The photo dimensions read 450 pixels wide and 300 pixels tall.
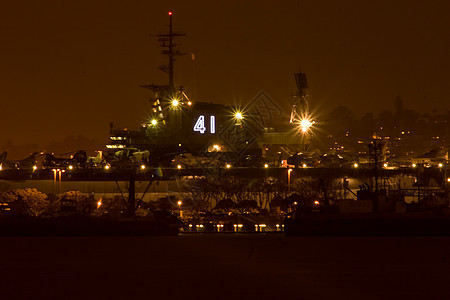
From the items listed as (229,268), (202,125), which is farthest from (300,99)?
(229,268)

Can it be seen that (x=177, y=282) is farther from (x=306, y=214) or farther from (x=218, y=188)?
(x=218, y=188)

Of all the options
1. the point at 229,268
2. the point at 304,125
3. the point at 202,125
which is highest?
the point at 304,125

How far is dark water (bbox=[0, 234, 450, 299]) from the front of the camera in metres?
14.7

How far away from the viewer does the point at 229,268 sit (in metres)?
18.1

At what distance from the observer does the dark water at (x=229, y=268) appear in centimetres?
1472

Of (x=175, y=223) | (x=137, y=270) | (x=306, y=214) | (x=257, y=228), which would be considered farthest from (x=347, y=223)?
(x=137, y=270)

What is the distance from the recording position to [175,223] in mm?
30531

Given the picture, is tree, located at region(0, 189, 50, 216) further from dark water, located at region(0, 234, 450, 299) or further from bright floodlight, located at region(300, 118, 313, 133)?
bright floodlight, located at region(300, 118, 313, 133)

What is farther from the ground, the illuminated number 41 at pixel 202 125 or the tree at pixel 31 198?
the illuminated number 41 at pixel 202 125

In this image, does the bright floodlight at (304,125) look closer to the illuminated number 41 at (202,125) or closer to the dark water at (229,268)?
the illuminated number 41 at (202,125)

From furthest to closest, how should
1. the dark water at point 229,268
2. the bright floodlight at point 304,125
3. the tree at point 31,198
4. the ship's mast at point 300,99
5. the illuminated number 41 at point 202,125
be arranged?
the ship's mast at point 300,99 < the bright floodlight at point 304,125 < the illuminated number 41 at point 202,125 < the tree at point 31,198 < the dark water at point 229,268

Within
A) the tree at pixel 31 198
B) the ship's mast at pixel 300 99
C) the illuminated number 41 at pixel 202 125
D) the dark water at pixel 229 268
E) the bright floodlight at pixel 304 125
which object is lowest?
the dark water at pixel 229 268

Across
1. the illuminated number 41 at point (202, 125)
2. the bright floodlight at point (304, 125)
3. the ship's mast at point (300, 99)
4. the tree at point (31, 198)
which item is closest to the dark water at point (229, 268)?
the tree at point (31, 198)

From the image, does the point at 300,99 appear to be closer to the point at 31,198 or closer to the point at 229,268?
the point at 31,198
